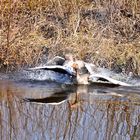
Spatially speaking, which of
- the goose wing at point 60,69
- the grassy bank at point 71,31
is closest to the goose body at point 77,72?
the goose wing at point 60,69

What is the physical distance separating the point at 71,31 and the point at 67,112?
320 cm

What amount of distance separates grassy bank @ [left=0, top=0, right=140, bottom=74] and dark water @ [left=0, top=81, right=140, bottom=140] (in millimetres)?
968

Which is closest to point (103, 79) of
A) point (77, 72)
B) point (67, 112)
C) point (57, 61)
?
point (77, 72)

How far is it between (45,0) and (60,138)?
4935 millimetres

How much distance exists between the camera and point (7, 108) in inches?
285

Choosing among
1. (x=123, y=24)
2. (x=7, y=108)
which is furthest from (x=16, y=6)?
(x=7, y=108)

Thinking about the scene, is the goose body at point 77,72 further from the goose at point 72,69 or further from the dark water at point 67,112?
the dark water at point 67,112

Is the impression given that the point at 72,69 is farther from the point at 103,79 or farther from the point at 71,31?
the point at 71,31

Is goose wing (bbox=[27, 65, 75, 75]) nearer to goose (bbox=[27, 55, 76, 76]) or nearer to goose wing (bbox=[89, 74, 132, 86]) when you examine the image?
goose (bbox=[27, 55, 76, 76])

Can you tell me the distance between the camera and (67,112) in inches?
279

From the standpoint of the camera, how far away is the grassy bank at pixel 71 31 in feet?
30.8

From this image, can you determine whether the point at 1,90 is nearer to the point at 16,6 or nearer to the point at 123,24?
the point at 16,6

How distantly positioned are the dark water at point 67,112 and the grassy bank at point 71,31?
0.97 m

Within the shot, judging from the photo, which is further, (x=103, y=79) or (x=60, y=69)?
(x=60, y=69)
